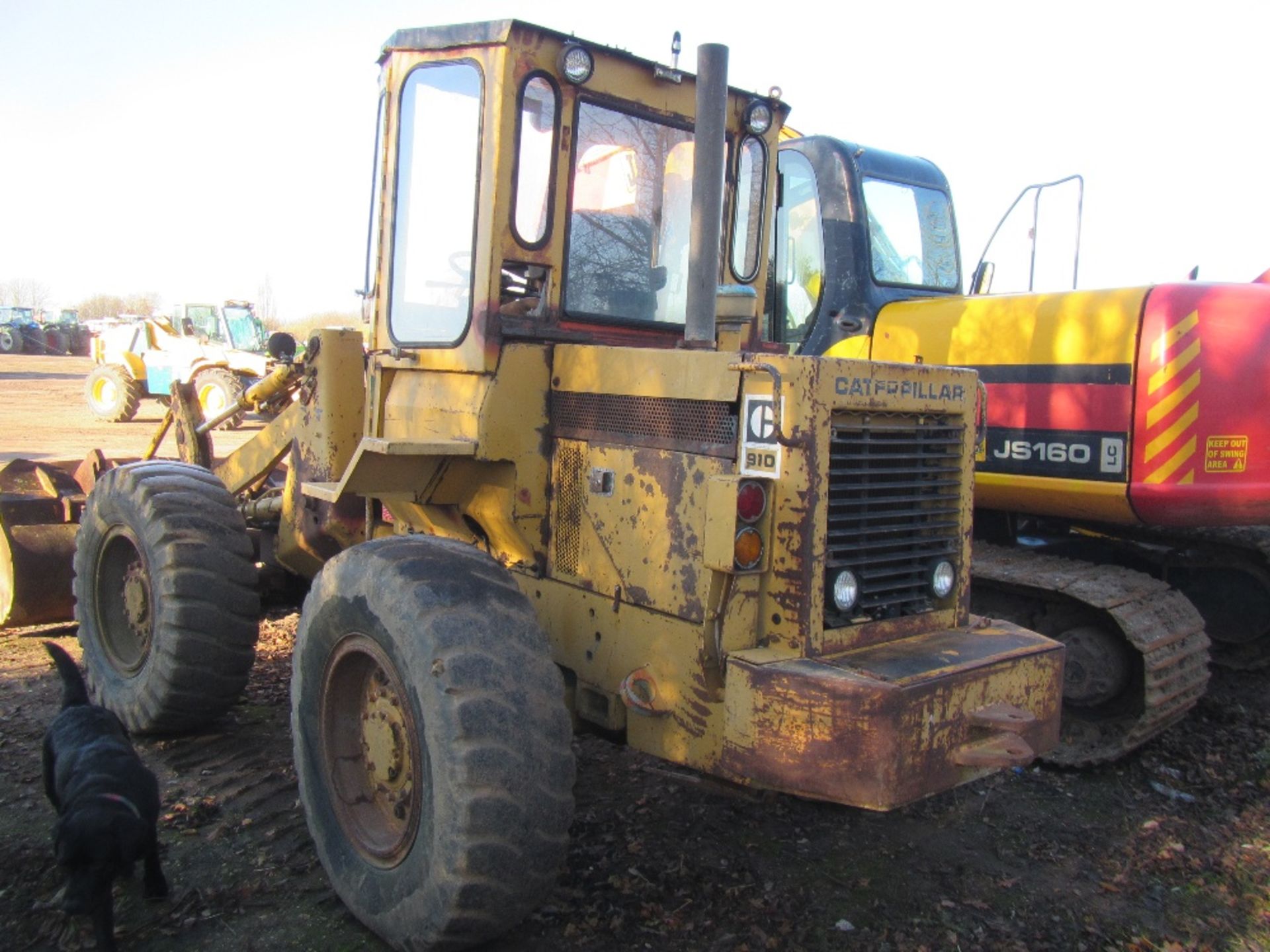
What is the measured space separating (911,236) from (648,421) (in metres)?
4.12

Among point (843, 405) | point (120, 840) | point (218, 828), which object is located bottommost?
point (218, 828)

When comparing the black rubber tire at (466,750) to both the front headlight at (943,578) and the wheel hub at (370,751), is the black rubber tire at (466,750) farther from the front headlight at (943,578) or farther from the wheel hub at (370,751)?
the front headlight at (943,578)

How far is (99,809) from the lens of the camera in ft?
10.6

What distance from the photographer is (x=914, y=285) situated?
673cm

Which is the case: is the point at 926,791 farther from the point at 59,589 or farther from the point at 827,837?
the point at 59,589

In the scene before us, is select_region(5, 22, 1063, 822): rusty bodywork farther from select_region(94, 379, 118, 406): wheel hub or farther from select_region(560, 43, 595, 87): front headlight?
select_region(94, 379, 118, 406): wheel hub

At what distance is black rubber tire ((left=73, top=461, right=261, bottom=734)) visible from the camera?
4508 millimetres

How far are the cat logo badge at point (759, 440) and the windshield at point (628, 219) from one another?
926 millimetres

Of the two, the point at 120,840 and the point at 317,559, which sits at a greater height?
the point at 317,559

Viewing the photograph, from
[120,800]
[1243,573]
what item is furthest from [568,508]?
[1243,573]

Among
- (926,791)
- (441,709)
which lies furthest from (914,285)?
(441,709)

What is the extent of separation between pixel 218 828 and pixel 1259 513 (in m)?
4.87

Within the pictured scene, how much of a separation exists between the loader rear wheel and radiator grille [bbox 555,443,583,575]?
19.5 metres

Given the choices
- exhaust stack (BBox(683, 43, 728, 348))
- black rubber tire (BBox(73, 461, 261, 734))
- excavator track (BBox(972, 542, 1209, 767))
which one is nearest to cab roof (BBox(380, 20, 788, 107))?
exhaust stack (BBox(683, 43, 728, 348))
